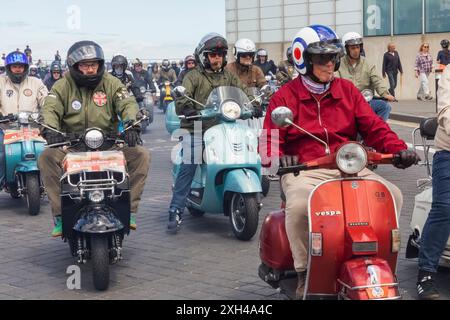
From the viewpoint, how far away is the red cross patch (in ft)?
22.5

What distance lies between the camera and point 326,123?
5.13 m

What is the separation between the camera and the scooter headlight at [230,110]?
25.4ft

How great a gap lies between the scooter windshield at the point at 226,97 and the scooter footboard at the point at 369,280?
360 centimetres

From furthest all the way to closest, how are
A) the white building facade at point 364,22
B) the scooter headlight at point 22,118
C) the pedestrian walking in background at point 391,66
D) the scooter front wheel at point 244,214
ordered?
the white building facade at point 364,22 < the pedestrian walking in background at point 391,66 < the scooter headlight at point 22,118 < the scooter front wheel at point 244,214

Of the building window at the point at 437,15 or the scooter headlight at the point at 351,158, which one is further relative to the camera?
the building window at the point at 437,15

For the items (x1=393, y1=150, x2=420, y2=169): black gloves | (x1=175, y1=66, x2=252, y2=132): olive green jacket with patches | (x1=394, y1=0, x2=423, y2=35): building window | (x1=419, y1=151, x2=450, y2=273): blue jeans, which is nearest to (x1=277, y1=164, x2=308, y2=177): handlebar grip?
(x1=393, y1=150, x2=420, y2=169): black gloves

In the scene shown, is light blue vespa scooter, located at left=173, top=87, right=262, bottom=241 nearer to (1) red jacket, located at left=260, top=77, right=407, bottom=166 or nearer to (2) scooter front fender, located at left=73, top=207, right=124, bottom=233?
(2) scooter front fender, located at left=73, top=207, right=124, bottom=233

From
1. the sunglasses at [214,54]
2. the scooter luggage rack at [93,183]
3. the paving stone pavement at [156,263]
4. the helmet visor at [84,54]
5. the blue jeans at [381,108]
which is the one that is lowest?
the paving stone pavement at [156,263]

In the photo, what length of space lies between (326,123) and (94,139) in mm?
1993

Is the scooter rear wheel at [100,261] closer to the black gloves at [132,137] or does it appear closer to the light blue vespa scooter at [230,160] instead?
the black gloves at [132,137]

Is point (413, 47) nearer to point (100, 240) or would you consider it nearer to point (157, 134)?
point (157, 134)

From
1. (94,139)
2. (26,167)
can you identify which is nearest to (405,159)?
(94,139)

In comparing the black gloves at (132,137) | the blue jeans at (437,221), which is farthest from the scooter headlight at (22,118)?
the blue jeans at (437,221)
